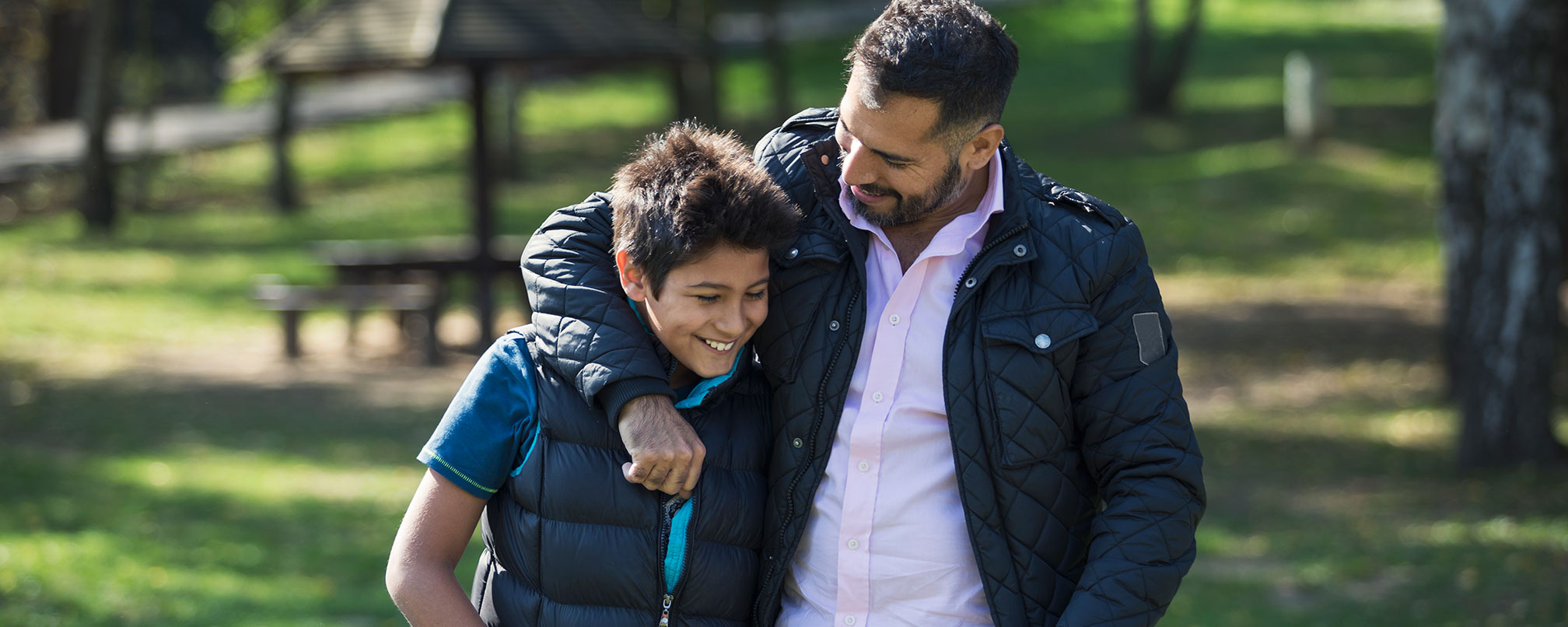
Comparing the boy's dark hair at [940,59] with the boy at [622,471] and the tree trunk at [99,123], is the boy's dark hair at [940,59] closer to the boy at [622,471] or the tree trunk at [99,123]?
the boy at [622,471]

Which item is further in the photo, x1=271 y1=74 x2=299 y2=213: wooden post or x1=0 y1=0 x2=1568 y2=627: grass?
x1=271 y1=74 x2=299 y2=213: wooden post

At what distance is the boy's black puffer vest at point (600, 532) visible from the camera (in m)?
2.38

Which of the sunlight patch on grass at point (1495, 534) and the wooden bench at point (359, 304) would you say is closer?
the sunlight patch on grass at point (1495, 534)

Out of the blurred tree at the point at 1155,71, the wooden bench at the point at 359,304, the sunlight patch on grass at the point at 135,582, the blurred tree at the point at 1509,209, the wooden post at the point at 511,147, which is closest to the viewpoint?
the sunlight patch on grass at the point at 135,582

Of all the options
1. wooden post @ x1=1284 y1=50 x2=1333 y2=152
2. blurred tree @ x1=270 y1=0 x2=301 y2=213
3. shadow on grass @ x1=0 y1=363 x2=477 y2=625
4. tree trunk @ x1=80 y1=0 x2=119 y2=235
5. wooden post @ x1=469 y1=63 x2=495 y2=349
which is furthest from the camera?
blurred tree @ x1=270 y1=0 x2=301 y2=213

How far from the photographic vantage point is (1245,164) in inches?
807

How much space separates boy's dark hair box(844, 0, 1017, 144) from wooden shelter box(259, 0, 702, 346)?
10.9m

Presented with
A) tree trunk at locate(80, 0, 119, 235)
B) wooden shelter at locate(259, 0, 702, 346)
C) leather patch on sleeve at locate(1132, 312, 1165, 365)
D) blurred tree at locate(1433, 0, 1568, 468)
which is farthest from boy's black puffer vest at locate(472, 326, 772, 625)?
tree trunk at locate(80, 0, 119, 235)

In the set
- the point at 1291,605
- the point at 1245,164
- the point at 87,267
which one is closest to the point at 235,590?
the point at 1291,605

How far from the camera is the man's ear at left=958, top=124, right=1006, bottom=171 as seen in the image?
2504 mm

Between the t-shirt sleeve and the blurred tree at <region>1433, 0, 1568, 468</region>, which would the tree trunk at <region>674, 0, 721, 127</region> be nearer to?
the blurred tree at <region>1433, 0, 1568, 468</region>

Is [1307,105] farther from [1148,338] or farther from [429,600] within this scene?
[429,600]

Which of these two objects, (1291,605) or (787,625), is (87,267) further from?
(787,625)

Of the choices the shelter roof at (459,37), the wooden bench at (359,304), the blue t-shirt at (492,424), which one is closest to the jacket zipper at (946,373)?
the blue t-shirt at (492,424)
